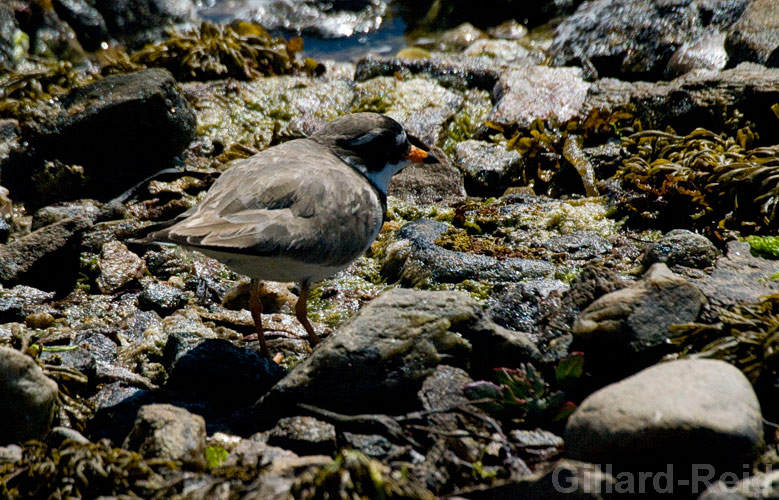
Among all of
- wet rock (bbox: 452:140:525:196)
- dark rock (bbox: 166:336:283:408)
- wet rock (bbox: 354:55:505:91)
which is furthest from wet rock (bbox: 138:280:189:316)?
wet rock (bbox: 354:55:505:91)

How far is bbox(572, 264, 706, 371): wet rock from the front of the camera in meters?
4.38

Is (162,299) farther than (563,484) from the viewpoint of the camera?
Yes

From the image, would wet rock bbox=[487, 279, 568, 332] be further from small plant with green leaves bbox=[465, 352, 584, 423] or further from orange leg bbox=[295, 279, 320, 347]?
orange leg bbox=[295, 279, 320, 347]

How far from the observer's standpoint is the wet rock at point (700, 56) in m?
9.24

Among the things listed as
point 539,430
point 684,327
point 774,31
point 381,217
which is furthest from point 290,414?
point 774,31

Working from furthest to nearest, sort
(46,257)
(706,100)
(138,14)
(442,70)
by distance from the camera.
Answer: (138,14)
(442,70)
(706,100)
(46,257)

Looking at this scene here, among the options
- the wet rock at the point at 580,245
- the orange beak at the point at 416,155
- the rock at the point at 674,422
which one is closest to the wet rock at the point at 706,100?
the wet rock at the point at 580,245

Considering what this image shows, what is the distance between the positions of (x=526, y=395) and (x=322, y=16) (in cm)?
1279

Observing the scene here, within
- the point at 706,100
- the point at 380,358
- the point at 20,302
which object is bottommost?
the point at 20,302

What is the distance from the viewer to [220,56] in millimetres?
10445

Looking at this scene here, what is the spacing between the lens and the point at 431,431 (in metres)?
4.14

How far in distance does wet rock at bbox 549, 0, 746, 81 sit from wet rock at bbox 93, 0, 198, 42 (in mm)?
7497

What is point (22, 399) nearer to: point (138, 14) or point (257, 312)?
point (257, 312)

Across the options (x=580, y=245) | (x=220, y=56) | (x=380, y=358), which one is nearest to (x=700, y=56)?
(x=580, y=245)
